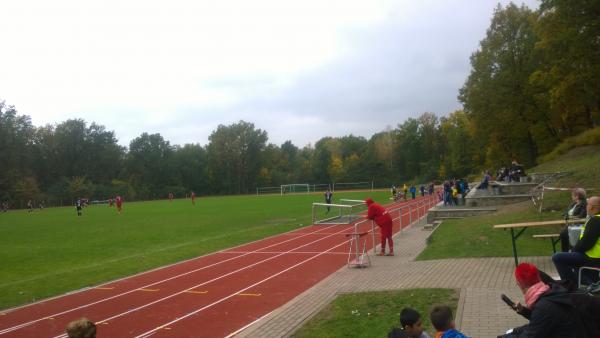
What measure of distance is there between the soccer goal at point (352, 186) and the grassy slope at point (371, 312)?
8610cm

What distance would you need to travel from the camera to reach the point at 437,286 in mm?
8898

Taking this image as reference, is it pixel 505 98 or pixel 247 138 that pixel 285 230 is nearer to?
pixel 505 98

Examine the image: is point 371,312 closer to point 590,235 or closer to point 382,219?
point 590,235

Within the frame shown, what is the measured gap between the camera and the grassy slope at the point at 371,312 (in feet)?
21.7

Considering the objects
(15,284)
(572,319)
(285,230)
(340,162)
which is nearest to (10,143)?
(340,162)

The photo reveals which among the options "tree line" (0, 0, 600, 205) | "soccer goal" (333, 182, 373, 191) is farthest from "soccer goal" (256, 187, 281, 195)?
"soccer goal" (333, 182, 373, 191)

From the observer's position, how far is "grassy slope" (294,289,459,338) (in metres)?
6.61

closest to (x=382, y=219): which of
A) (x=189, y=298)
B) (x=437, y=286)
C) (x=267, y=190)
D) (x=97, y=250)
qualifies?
(x=437, y=286)

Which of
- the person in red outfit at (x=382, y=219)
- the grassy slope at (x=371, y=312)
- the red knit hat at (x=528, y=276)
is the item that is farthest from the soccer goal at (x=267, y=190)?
the red knit hat at (x=528, y=276)

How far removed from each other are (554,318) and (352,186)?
93.8 meters

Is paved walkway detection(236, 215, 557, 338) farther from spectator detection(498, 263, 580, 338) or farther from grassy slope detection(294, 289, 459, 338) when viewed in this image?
spectator detection(498, 263, 580, 338)

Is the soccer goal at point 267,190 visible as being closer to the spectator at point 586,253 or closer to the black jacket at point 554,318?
the spectator at point 586,253

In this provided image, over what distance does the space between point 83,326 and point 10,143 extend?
3459 inches

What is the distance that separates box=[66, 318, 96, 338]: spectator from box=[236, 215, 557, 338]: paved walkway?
347cm
